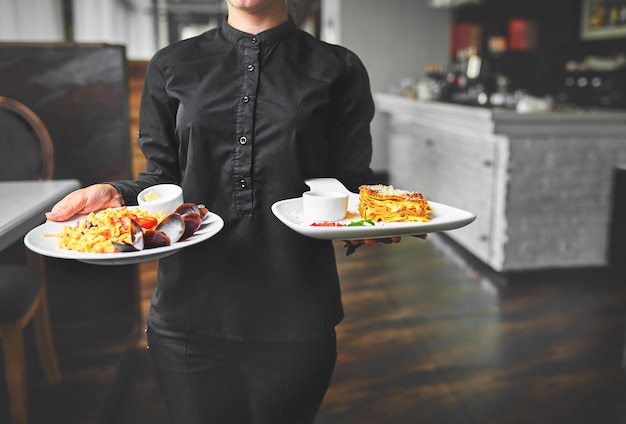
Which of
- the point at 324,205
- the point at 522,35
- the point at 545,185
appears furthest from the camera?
the point at 522,35

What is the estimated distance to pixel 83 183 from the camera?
87.1 inches

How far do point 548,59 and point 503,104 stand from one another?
2.39 m

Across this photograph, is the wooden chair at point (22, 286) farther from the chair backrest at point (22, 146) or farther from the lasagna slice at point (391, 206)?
the lasagna slice at point (391, 206)

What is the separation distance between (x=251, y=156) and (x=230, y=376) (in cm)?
40

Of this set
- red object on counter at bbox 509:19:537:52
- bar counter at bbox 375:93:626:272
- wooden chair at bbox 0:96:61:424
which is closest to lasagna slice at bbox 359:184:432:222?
wooden chair at bbox 0:96:61:424

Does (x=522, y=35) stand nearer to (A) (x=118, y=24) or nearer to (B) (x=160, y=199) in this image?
(A) (x=118, y=24)

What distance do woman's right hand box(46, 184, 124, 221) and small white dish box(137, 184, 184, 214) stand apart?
0.14 ft

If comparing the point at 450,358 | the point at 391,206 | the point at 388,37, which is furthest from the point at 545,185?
the point at 388,37

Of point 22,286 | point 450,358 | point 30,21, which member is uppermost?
point 30,21

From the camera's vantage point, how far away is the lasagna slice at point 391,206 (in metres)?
0.96

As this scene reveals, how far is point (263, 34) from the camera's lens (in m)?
1.04

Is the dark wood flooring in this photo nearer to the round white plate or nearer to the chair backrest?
the chair backrest

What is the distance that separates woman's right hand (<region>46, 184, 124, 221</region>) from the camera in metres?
0.95

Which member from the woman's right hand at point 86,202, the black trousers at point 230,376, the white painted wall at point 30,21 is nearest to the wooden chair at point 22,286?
the black trousers at point 230,376
